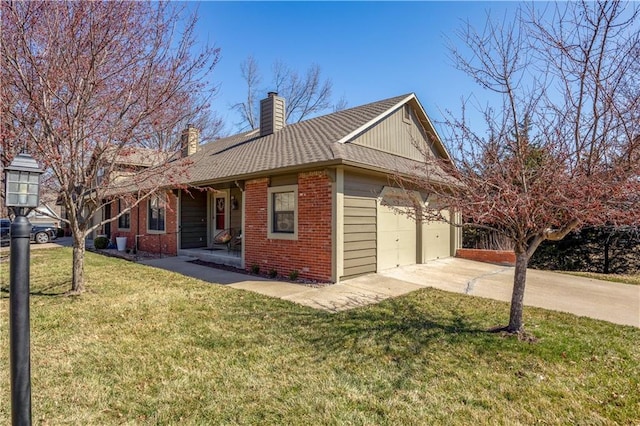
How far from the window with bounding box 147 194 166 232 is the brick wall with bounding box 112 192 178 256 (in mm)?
234

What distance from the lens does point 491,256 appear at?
38.8 feet

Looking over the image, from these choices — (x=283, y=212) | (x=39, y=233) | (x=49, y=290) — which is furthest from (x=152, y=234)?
(x=39, y=233)

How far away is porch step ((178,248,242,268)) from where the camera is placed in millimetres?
10594

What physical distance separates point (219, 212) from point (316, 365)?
10390mm

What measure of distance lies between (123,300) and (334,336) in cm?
422

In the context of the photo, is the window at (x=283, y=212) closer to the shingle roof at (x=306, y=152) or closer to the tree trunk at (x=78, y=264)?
the shingle roof at (x=306, y=152)

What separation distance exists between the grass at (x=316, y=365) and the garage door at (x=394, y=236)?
3.38 m

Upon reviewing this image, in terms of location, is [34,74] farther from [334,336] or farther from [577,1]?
[577,1]

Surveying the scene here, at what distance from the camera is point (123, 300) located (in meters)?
6.48

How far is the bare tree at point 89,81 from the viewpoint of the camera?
577 centimetres

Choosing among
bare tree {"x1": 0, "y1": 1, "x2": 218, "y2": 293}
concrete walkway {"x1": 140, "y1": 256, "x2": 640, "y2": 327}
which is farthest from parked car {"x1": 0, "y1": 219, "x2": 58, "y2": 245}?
bare tree {"x1": 0, "y1": 1, "x2": 218, "y2": 293}

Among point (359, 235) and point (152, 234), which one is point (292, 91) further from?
point (359, 235)

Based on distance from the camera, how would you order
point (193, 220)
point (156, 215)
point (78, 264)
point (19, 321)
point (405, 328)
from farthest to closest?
point (156, 215) < point (193, 220) < point (78, 264) < point (405, 328) < point (19, 321)

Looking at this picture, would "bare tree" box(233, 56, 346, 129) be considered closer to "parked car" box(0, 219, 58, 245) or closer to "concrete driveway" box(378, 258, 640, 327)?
"parked car" box(0, 219, 58, 245)
